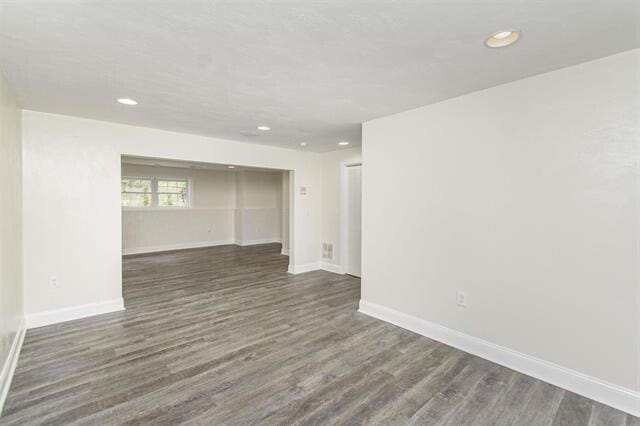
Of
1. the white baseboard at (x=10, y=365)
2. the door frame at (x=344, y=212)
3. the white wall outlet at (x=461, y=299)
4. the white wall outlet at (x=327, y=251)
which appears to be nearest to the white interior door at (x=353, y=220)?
the door frame at (x=344, y=212)

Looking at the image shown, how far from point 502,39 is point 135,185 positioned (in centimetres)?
855

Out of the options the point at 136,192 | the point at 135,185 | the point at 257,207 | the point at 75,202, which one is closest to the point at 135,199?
the point at 136,192

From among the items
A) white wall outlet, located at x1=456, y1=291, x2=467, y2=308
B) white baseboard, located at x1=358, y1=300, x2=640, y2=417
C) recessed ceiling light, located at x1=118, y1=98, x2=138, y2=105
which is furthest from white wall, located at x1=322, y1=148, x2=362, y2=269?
recessed ceiling light, located at x1=118, y1=98, x2=138, y2=105

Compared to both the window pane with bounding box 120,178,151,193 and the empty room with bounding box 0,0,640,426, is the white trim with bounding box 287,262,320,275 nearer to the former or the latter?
the empty room with bounding box 0,0,640,426

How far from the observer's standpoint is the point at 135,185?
7785mm

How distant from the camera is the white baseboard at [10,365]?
6.64 ft

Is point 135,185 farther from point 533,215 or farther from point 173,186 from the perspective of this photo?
point 533,215

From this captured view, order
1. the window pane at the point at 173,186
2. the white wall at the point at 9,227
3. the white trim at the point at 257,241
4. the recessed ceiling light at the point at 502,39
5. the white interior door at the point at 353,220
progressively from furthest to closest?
1. the white trim at the point at 257,241
2. the window pane at the point at 173,186
3. the white interior door at the point at 353,220
4. the white wall at the point at 9,227
5. the recessed ceiling light at the point at 502,39

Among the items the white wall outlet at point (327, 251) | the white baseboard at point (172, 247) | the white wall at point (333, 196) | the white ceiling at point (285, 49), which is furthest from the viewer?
the white baseboard at point (172, 247)

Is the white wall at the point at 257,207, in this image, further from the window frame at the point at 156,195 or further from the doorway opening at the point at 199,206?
the window frame at the point at 156,195

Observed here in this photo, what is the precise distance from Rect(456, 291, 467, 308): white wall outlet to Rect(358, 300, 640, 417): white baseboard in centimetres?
27

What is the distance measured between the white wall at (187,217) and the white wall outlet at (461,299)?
25.4 feet

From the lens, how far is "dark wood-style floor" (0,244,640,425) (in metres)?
1.90

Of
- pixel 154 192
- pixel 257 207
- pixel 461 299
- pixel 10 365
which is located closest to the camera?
pixel 10 365
